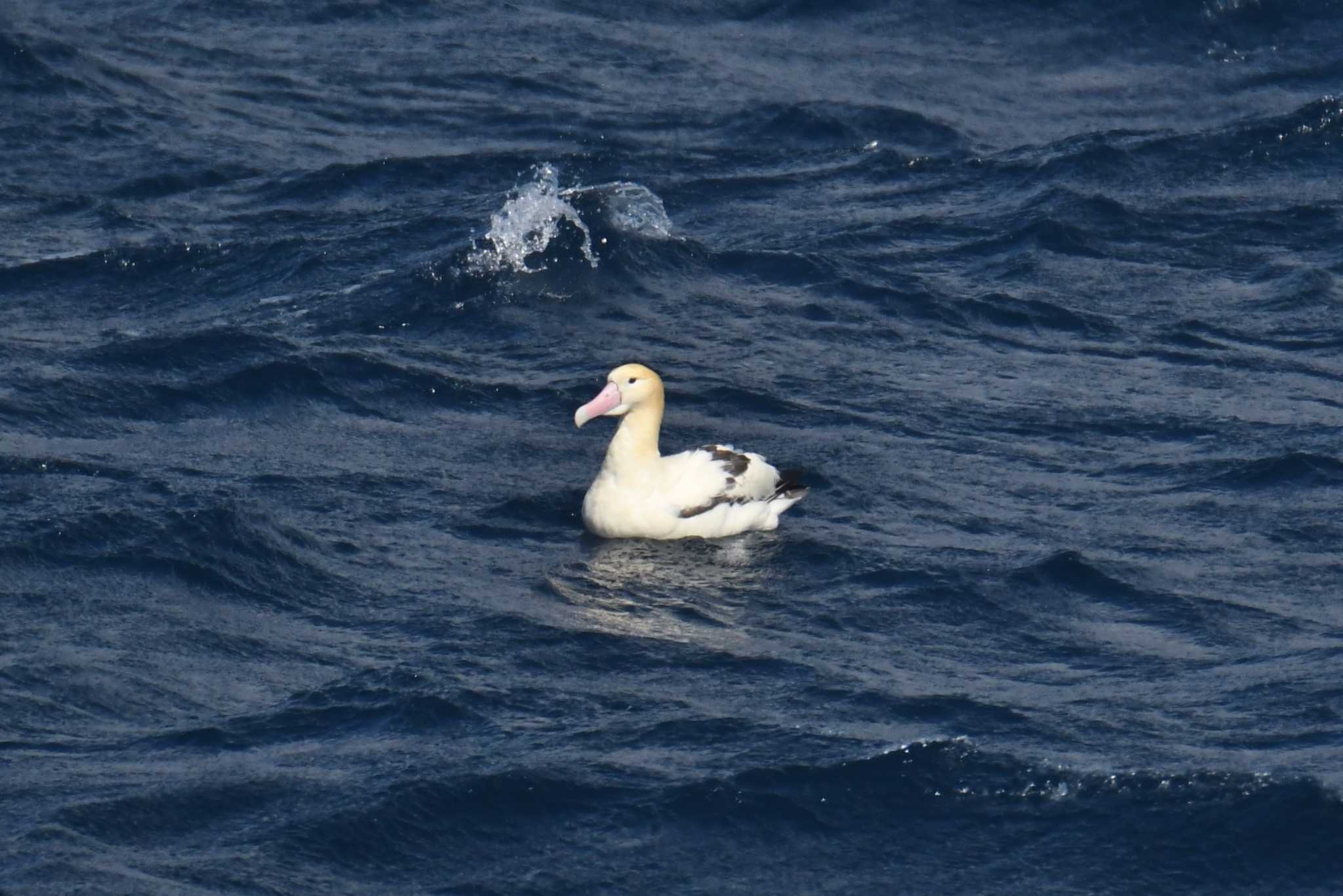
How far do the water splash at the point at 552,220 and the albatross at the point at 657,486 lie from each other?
166 inches

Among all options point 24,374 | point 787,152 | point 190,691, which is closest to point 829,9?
point 787,152

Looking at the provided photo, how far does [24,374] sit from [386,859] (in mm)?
6956

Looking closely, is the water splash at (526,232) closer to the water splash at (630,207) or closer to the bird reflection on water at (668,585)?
the water splash at (630,207)

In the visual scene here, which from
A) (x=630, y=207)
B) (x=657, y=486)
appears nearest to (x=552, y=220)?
(x=630, y=207)

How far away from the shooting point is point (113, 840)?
9.66m

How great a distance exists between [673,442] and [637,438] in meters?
1.78

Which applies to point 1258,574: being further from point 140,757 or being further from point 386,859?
point 140,757

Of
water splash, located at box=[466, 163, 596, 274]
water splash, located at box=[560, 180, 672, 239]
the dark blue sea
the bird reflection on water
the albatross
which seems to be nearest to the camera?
the dark blue sea

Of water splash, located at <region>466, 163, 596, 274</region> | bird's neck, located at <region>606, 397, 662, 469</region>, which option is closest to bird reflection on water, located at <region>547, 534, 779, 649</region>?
bird's neck, located at <region>606, 397, 662, 469</region>

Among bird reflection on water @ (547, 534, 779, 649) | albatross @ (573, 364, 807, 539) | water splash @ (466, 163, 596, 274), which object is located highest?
water splash @ (466, 163, 596, 274)

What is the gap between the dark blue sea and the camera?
10.1 metres

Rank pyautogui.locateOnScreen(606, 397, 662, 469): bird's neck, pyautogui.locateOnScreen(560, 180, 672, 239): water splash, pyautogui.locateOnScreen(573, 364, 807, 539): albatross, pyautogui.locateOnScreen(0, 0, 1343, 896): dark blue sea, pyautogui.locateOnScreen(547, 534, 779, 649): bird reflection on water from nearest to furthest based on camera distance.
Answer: pyautogui.locateOnScreen(0, 0, 1343, 896): dark blue sea < pyautogui.locateOnScreen(547, 534, 779, 649): bird reflection on water < pyautogui.locateOnScreen(573, 364, 807, 539): albatross < pyautogui.locateOnScreen(606, 397, 662, 469): bird's neck < pyautogui.locateOnScreen(560, 180, 672, 239): water splash

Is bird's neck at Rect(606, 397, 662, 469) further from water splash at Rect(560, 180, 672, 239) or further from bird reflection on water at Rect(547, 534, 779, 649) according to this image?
water splash at Rect(560, 180, 672, 239)

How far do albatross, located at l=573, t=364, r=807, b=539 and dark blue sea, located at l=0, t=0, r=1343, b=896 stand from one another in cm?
23
